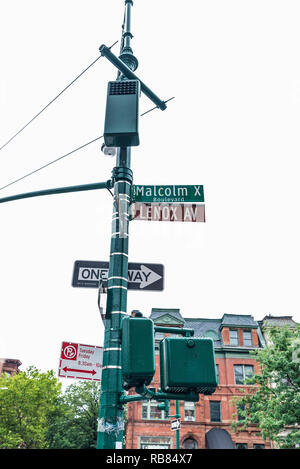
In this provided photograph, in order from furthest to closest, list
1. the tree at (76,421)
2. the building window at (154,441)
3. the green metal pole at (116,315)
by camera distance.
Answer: the tree at (76,421), the building window at (154,441), the green metal pole at (116,315)

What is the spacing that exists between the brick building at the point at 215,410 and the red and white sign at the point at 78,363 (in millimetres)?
22516

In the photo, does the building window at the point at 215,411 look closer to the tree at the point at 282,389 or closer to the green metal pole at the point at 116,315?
the tree at the point at 282,389

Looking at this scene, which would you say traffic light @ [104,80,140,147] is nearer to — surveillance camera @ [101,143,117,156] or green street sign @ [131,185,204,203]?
green street sign @ [131,185,204,203]

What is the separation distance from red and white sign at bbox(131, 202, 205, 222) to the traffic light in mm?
856

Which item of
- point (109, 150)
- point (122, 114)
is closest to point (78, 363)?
point (109, 150)

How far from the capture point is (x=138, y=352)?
2.88m

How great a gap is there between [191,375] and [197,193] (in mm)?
2733

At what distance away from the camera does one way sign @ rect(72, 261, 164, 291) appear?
4.75m

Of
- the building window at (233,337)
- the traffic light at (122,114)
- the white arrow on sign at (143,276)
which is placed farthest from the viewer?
the building window at (233,337)

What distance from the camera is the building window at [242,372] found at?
103 feet

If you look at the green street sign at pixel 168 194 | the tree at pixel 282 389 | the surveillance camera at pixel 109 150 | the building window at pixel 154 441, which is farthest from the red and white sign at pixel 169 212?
the building window at pixel 154 441

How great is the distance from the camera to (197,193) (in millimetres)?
5023

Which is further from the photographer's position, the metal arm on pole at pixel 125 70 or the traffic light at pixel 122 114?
the metal arm on pole at pixel 125 70
